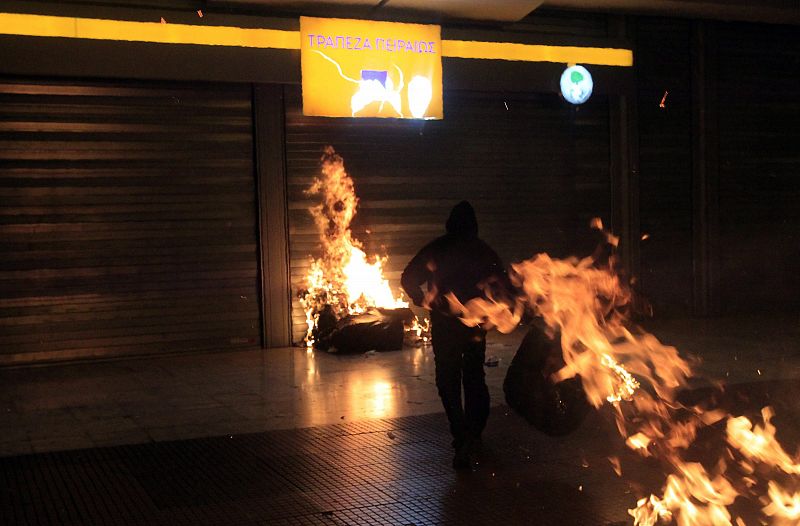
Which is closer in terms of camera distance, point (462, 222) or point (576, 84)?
point (462, 222)

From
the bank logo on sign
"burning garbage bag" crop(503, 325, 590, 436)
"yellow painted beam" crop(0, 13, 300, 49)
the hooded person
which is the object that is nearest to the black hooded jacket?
the hooded person

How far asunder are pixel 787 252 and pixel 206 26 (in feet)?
33.1

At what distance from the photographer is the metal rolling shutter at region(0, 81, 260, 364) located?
11578 millimetres

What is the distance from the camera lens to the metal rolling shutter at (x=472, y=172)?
42.7 feet

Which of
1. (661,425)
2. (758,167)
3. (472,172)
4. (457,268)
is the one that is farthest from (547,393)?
(758,167)

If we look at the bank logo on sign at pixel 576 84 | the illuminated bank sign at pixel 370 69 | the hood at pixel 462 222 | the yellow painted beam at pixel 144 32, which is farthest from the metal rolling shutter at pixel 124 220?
the hood at pixel 462 222

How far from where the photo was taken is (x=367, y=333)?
12.1 m

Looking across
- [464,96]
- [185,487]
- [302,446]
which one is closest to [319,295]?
[464,96]

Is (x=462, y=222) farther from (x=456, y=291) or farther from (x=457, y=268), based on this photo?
(x=456, y=291)

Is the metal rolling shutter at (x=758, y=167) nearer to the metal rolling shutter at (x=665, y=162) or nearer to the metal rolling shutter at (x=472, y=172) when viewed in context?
the metal rolling shutter at (x=665, y=162)

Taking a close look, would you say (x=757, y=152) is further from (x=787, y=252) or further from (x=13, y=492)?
(x=13, y=492)

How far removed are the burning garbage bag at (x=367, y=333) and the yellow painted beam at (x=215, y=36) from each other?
3.74m

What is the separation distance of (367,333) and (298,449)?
4859mm

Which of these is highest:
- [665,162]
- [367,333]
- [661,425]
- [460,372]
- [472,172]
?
[665,162]
